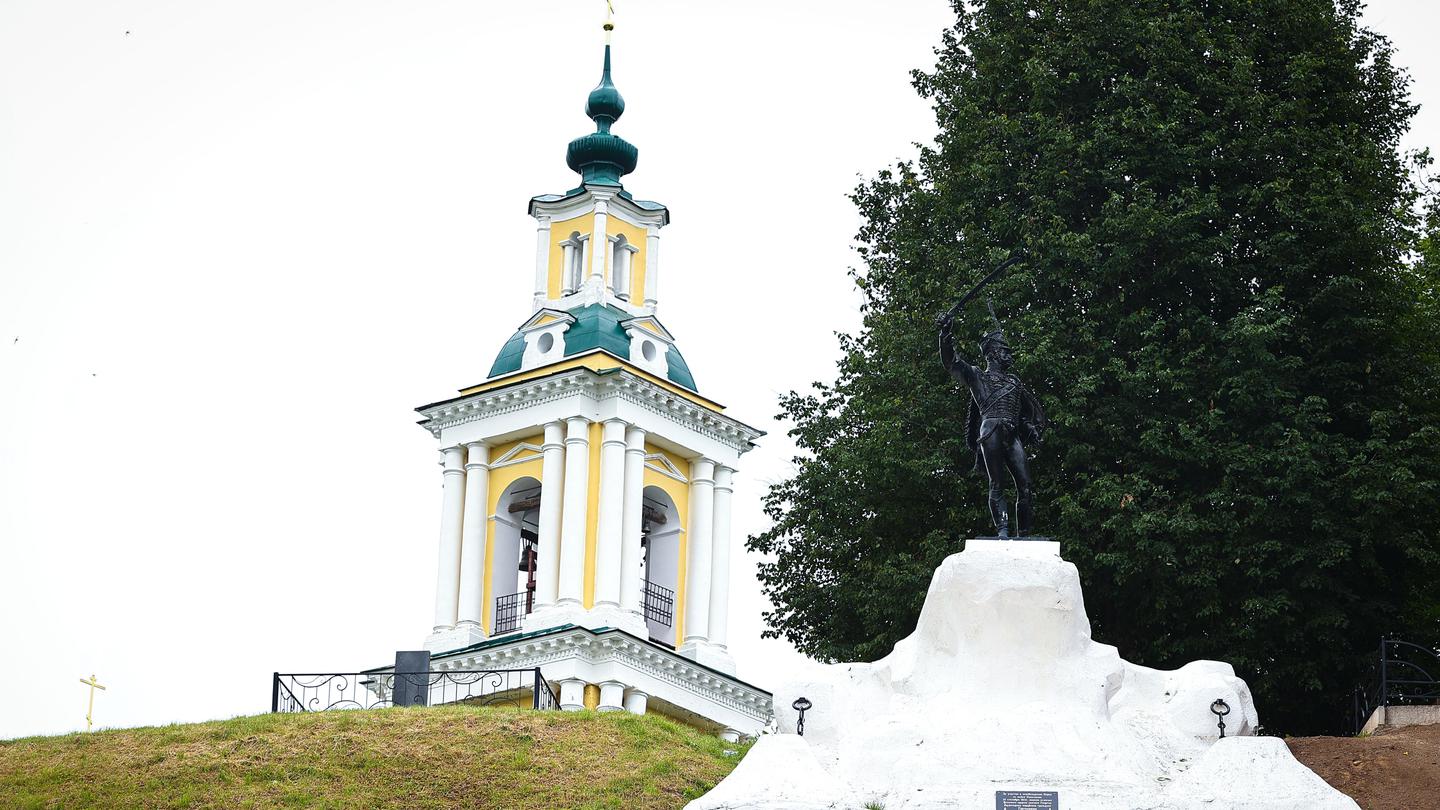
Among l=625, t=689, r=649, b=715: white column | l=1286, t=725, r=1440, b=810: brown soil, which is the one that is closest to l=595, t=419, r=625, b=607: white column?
l=625, t=689, r=649, b=715: white column

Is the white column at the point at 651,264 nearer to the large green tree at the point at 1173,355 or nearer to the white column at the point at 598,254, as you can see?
the white column at the point at 598,254

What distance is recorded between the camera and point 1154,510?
27.6 metres

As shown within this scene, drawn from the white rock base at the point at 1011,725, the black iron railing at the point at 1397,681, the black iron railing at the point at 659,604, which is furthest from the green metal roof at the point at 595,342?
the white rock base at the point at 1011,725

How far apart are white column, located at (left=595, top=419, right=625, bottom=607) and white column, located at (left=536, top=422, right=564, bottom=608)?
2.49ft

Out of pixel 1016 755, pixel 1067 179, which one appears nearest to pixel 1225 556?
pixel 1067 179

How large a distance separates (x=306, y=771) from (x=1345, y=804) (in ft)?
36.5

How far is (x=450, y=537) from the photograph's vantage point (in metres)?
41.9

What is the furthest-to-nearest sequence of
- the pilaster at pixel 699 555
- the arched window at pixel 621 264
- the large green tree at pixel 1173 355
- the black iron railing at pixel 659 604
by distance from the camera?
the arched window at pixel 621 264
the black iron railing at pixel 659 604
the pilaster at pixel 699 555
the large green tree at pixel 1173 355

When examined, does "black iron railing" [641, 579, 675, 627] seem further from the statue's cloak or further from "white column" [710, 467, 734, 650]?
the statue's cloak

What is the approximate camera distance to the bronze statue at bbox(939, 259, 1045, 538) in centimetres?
2170

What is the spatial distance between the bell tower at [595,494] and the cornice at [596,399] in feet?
0.12

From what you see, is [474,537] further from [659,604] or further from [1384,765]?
[1384,765]

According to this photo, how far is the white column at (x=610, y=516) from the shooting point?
132ft

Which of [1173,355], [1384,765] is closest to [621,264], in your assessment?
[1173,355]
